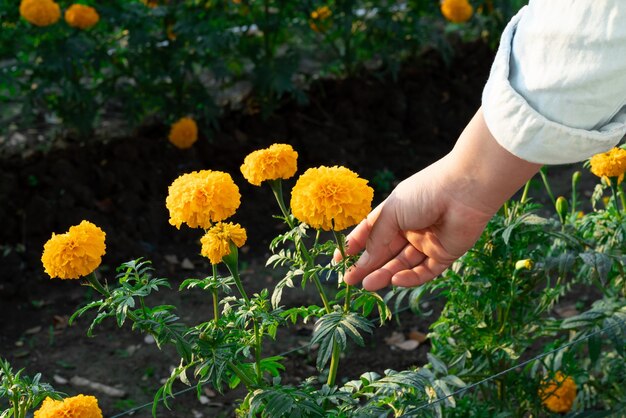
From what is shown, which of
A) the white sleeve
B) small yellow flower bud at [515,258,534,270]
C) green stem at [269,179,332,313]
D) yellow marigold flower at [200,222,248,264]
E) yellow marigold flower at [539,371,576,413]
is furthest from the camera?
yellow marigold flower at [539,371,576,413]

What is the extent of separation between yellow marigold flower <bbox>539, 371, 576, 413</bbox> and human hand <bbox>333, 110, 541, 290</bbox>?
0.73m

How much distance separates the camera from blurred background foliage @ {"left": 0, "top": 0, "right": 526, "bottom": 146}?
452 cm

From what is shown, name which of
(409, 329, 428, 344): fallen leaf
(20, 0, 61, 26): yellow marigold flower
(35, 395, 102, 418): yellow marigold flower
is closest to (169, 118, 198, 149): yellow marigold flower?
(20, 0, 61, 26): yellow marigold flower

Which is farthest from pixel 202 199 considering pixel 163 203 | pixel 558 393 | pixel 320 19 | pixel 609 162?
pixel 320 19

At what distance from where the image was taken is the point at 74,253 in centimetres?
186

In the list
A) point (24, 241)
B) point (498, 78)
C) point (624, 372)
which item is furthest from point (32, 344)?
Answer: point (498, 78)

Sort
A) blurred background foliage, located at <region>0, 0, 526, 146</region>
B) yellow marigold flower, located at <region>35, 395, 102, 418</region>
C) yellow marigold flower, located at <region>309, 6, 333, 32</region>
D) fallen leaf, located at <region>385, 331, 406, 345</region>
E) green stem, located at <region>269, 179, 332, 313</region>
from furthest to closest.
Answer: yellow marigold flower, located at <region>309, 6, 333, 32</region>
blurred background foliage, located at <region>0, 0, 526, 146</region>
fallen leaf, located at <region>385, 331, 406, 345</region>
green stem, located at <region>269, 179, 332, 313</region>
yellow marigold flower, located at <region>35, 395, 102, 418</region>

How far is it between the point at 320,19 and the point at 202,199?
3565 millimetres

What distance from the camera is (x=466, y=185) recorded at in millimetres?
1927

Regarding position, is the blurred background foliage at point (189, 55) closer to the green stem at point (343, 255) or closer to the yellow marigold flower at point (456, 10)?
the yellow marigold flower at point (456, 10)

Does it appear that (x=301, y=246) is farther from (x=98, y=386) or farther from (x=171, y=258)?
(x=171, y=258)

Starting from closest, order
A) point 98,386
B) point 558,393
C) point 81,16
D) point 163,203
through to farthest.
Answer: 1. point 558,393
2. point 98,386
3. point 81,16
4. point 163,203

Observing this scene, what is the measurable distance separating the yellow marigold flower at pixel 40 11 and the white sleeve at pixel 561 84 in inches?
117

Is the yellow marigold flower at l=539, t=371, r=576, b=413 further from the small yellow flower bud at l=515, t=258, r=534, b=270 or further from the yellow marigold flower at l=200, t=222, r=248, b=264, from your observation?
the yellow marigold flower at l=200, t=222, r=248, b=264
